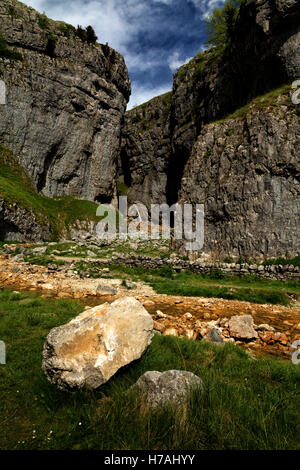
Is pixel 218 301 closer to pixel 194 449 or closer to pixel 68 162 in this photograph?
pixel 194 449

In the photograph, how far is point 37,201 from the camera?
33.3 m

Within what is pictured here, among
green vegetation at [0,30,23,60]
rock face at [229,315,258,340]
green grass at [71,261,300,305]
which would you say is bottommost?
green grass at [71,261,300,305]

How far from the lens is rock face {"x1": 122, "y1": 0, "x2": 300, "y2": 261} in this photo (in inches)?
669

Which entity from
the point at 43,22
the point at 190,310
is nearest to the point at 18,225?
the point at 190,310

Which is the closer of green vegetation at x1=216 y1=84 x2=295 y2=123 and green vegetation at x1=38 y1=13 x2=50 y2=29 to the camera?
green vegetation at x1=216 y1=84 x2=295 y2=123

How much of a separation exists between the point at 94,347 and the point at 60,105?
51.0 metres

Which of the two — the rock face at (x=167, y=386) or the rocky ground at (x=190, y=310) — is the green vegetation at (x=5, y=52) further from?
the rock face at (x=167, y=386)

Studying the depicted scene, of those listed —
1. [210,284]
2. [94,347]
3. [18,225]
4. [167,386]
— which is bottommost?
[210,284]

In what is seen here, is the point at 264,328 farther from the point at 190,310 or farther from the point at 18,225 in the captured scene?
the point at 18,225

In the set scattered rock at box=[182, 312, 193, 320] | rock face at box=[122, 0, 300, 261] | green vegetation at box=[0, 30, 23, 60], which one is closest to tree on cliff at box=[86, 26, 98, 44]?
green vegetation at box=[0, 30, 23, 60]

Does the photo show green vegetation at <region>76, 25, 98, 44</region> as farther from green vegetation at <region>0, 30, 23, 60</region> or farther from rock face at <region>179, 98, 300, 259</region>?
rock face at <region>179, 98, 300, 259</region>

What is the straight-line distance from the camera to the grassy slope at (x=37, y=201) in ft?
91.4

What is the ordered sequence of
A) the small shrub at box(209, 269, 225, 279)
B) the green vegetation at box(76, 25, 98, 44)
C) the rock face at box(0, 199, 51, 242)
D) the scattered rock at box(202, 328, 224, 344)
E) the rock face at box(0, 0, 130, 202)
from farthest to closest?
the green vegetation at box(76, 25, 98, 44), the rock face at box(0, 0, 130, 202), the rock face at box(0, 199, 51, 242), the small shrub at box(209, 269, 225, 279), the scattered rock at box(202, 328, 224, 344)

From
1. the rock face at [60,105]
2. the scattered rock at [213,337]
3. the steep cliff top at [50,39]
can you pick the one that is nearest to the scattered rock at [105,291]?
the scattered rock at [213,337]
